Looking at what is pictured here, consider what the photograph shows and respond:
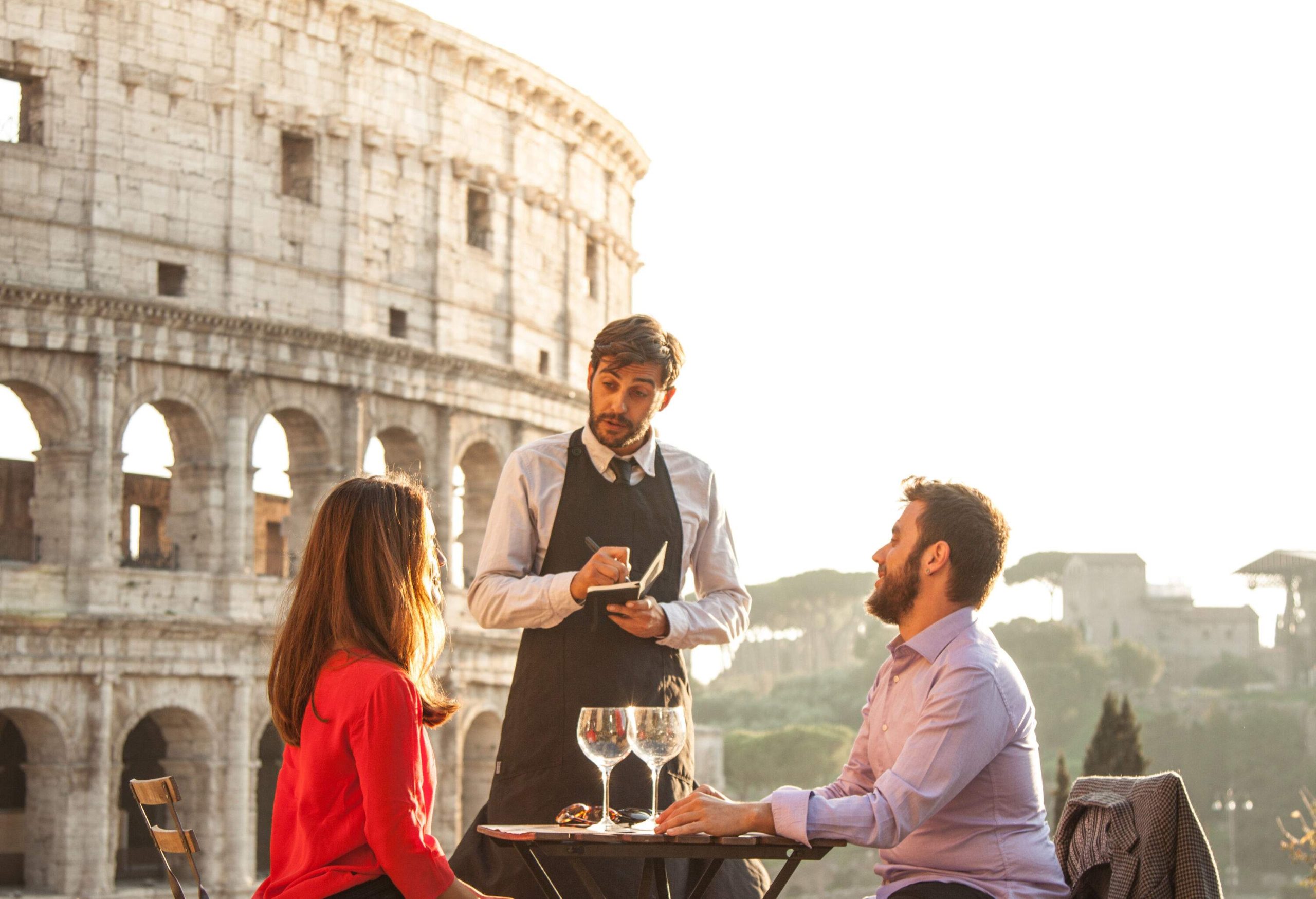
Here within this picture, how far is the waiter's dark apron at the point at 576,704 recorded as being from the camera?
4.23 metres

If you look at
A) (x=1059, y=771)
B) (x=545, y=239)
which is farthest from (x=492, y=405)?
(x=1059, y=771)

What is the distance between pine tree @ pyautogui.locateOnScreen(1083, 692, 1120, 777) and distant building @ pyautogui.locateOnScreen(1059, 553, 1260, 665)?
51486 millimetres

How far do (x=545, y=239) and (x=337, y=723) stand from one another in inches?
907

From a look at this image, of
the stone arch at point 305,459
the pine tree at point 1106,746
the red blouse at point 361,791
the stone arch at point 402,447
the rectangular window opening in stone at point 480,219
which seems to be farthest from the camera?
the pine tree at point 1106,746

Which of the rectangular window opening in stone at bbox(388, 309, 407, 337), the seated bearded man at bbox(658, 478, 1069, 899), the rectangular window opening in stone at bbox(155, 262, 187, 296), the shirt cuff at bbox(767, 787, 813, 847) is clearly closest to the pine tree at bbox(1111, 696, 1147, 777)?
the rectangular window opening in stone at bbox(388, 309, 407, 337)

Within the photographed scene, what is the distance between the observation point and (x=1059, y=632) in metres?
72.0

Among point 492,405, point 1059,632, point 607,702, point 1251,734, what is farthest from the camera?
point 1059,632

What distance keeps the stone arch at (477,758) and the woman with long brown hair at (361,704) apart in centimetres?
2067

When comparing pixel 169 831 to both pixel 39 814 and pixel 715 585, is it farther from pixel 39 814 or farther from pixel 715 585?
pixel 39 814

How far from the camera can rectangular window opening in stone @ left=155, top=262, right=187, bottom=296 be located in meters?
20.8

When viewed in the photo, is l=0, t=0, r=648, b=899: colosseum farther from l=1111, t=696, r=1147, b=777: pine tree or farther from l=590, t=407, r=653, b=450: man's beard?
l=590, t=407, r=653, b=450: man's beard

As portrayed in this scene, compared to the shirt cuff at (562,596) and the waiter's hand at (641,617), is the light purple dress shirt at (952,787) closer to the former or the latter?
the waiter's hand at (641,617)

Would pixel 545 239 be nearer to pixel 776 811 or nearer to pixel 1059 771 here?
pixel 1059 771

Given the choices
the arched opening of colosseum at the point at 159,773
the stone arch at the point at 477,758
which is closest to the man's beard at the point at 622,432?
the arched opening of colosseum at the point at 159,773
